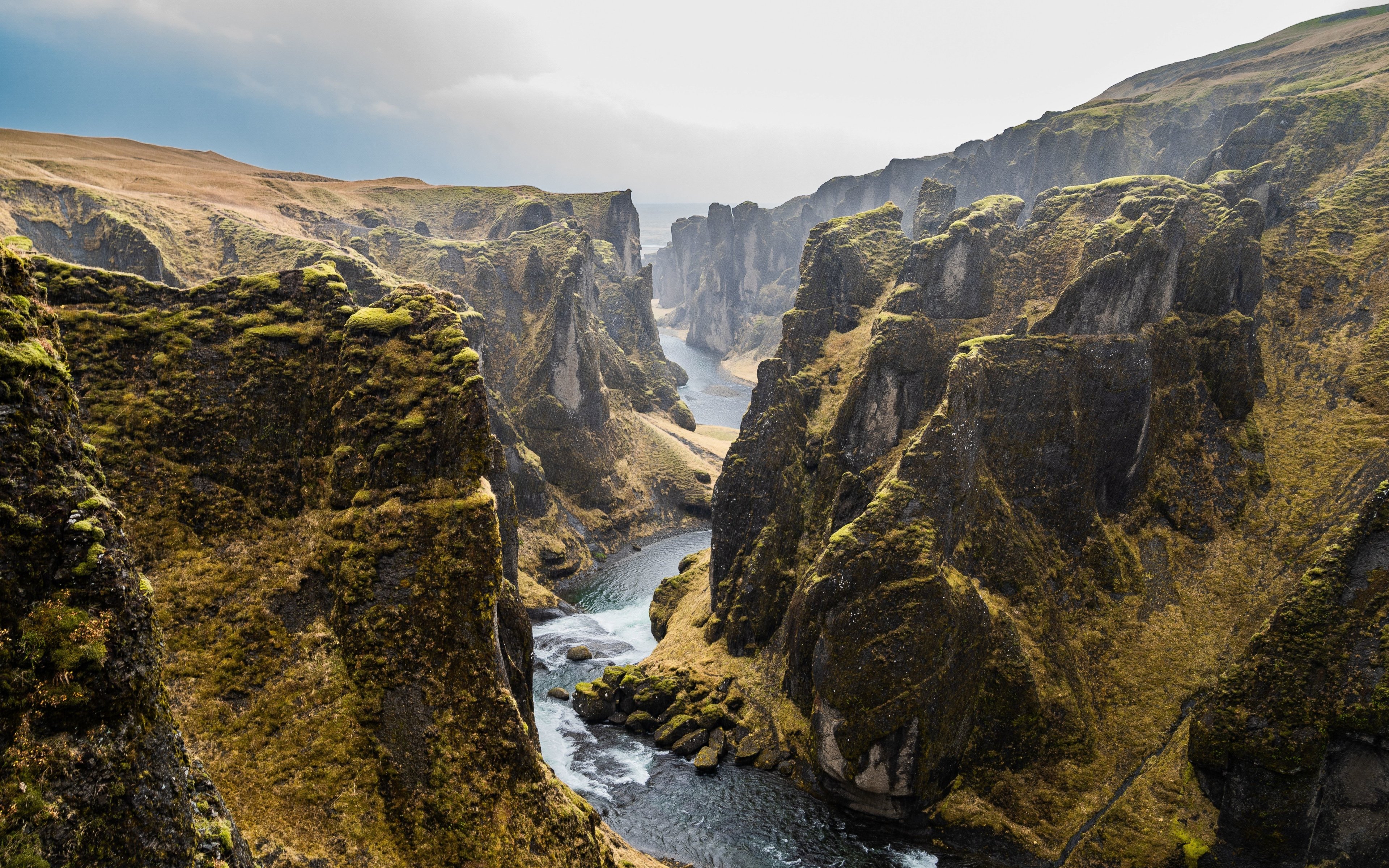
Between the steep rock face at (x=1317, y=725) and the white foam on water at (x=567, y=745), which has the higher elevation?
the steep rock face at (x=1317, y=725)

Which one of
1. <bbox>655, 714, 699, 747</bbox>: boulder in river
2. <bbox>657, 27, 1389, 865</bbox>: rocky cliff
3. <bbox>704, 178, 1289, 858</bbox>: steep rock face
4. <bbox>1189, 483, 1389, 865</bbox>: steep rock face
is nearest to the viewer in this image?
<bbox>1189, 483, 1389, 865</bbox>: steep rock face

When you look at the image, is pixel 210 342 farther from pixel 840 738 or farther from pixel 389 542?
pixel 840 738

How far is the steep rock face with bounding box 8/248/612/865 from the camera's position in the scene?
21.1 meters

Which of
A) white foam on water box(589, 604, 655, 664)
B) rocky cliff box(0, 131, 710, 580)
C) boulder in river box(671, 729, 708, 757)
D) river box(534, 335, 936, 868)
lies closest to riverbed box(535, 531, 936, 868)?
river box(534, 335, 936, 868)

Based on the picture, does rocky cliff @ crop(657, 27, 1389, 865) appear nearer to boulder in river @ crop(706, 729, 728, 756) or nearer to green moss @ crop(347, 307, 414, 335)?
boulder in river @ crop(706, 729, 728, 756)

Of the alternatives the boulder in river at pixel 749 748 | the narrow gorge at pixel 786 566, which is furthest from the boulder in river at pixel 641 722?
the boulder in river at pixel 749 748

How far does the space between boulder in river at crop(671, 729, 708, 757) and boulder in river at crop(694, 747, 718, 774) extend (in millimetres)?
657

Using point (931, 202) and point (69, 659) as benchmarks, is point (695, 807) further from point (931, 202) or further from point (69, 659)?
point (931, 202)

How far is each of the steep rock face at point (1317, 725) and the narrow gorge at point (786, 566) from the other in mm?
165

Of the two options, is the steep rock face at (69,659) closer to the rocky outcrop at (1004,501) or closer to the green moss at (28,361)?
the green moss at (28,361)

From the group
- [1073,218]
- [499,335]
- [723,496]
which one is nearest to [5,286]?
[723,496]

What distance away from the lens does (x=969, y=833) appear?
126 feet

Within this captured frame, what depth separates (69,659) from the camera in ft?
35.6

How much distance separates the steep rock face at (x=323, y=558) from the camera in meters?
21.1
